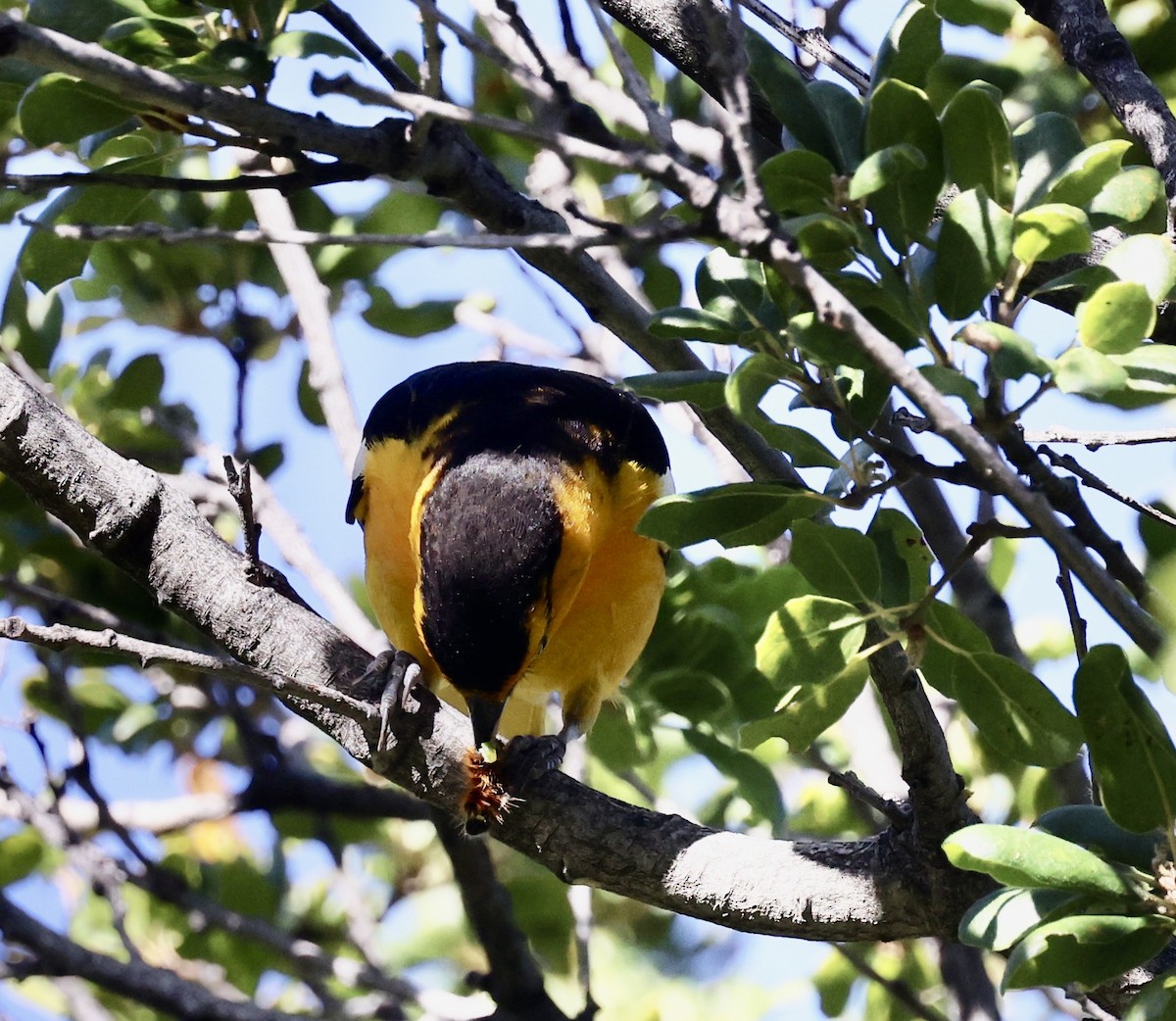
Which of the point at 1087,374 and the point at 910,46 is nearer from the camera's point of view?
the point at 1087,374

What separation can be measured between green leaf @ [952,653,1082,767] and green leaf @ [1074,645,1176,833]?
118 mm

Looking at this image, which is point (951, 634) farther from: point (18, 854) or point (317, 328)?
point (18, 854)

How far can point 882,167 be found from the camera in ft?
5.47

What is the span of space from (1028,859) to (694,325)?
806mm

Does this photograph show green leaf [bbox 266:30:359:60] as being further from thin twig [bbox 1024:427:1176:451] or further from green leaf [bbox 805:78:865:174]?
thin twig [bbox 1024:427:1176:451]

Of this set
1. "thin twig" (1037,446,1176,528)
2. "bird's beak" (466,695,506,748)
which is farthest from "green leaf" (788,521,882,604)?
"bird's beak" (466,695,506,748)

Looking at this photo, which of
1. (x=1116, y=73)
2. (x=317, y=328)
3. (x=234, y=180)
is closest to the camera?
(x=234, y=180)

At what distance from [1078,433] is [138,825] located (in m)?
3.62

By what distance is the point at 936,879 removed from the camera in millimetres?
2287

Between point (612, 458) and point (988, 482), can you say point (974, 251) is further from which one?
point (612, 458)

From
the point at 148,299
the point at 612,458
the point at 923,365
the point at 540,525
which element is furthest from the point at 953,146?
the point at 148,299

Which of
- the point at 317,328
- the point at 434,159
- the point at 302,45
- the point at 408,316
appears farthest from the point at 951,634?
the point at 408,316

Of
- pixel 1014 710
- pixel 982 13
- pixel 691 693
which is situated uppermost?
pixel 982 13

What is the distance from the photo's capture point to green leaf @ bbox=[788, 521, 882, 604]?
1875 millimetres
